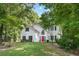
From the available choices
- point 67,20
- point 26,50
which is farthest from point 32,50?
point 67,20

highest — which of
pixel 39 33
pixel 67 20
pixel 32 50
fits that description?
pixel 67 20

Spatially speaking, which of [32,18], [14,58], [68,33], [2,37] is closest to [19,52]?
[14,58]

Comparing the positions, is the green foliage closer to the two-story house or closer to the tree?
the two-story house

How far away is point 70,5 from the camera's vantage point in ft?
7.70

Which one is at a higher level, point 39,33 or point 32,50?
point 39,33

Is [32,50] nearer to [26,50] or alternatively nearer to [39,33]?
[26,50]

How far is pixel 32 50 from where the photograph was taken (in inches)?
91.4

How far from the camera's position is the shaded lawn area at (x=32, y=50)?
2318 mm

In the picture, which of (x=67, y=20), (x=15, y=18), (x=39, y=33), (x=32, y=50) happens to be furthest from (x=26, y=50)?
(x=67, y=20)

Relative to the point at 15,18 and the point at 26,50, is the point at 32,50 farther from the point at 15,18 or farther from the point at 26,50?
the point at 15,18

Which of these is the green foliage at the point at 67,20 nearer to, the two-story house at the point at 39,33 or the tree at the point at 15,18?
the two-story house at the point at 39,33

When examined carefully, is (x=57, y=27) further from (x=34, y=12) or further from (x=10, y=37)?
(x=10, y=37)

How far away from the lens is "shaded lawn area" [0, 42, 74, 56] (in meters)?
2.32

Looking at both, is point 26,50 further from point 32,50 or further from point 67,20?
point 67,20
